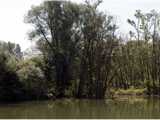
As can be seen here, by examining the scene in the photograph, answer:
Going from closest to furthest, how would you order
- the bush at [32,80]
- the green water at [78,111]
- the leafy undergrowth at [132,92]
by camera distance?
the green water at [78,111]
the bush at [32,80]
the leafy undergrowth at [132,92]

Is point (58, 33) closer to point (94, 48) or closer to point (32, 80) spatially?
point (94, 48)

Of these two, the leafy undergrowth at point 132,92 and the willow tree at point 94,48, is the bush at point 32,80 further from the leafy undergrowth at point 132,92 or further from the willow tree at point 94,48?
the leafy undergrowth at point 132,92

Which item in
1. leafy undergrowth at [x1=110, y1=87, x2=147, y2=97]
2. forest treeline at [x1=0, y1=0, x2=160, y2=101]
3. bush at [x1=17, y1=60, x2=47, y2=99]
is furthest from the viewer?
leafy undergrowth at [x1=110, y1=87, x2=147, y2=97]

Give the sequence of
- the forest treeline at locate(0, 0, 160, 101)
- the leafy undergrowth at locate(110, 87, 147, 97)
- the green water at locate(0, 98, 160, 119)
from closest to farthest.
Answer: the green water at locate(0, 98, 160, 119)
the forest treeline at locate(0, 0, 160, 101)
the leafy undergrowth at locate(110, 87, 147, 97)

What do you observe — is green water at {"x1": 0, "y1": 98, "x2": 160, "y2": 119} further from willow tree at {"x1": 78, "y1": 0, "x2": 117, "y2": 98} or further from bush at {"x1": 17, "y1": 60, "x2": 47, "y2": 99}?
willow tree at {"x1": 78, "y1": 0, "x2": 117, "y2": 98}

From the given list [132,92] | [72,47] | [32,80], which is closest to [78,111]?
[32,80]

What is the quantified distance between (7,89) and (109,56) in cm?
1661

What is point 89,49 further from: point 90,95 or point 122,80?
point 122,80

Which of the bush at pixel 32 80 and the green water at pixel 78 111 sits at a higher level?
the bush at pixel 32 80

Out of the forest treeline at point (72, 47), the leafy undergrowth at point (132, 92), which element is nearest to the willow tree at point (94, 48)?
the forest treeline at point (72, 47)

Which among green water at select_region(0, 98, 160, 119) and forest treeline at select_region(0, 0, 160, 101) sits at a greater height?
forest treeline at select_region(0, 0, 160, 101)

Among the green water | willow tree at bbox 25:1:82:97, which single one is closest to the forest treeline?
willow tree at bbox 25:1:82:97

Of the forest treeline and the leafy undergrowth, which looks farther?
the leafy undergrowth

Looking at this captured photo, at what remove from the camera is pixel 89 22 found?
171 feet
